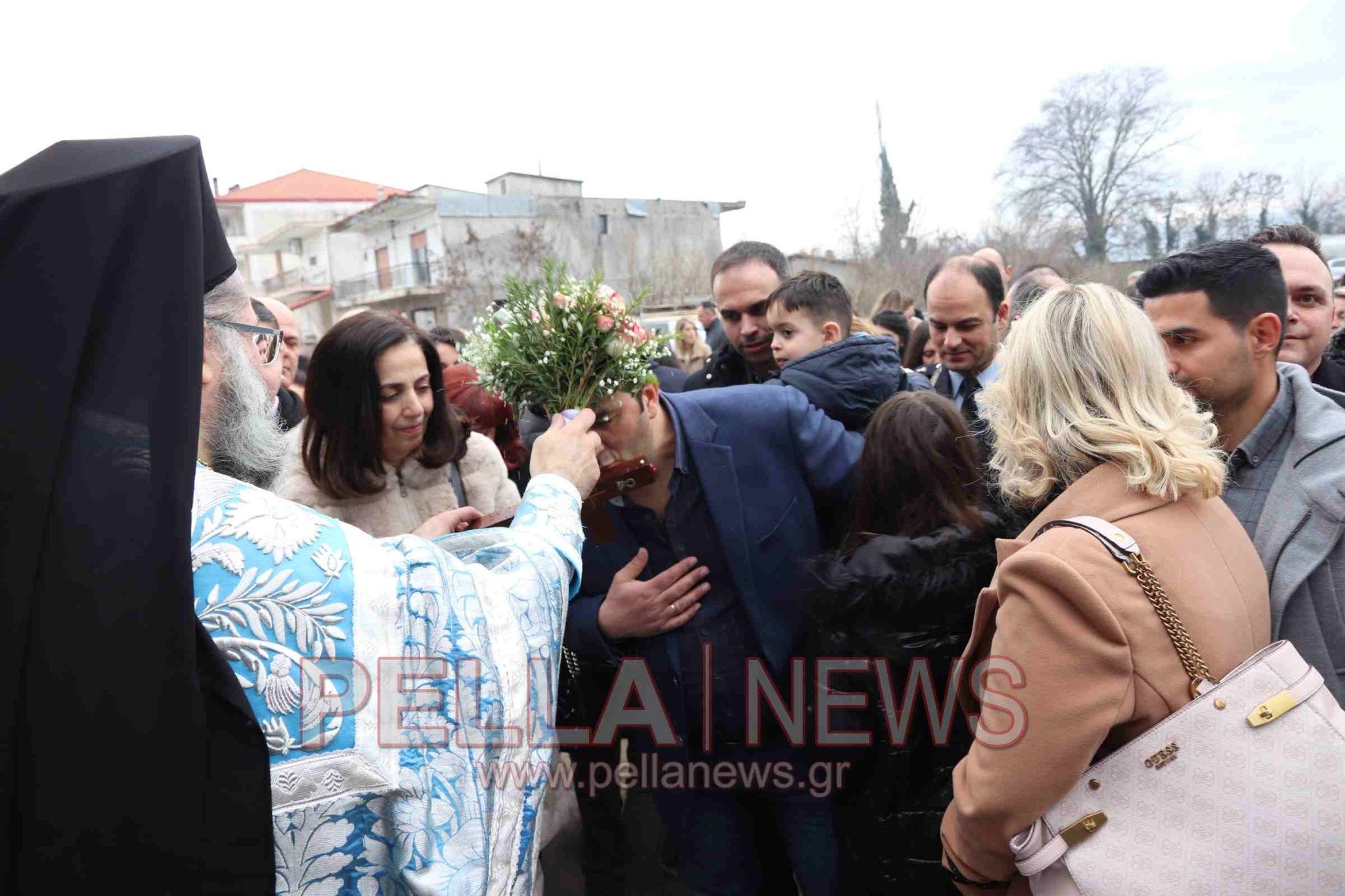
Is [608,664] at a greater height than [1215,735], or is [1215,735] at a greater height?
[1215,735]

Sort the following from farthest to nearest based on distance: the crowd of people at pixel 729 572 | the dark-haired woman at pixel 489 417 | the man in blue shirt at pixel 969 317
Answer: the man in blue shirt at pixel 969 317 < the dark-haired woman at pixel 489 417 < the crowd of people at pixel 729 572

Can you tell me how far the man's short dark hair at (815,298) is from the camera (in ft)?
12.7

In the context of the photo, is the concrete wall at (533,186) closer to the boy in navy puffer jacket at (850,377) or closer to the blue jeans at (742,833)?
the boy in navy puffer jacket at (850,377)

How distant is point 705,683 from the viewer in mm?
2871

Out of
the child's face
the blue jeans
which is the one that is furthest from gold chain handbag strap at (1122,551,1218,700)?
the child's face

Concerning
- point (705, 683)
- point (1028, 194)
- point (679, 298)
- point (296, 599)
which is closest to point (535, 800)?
point (296, 599)

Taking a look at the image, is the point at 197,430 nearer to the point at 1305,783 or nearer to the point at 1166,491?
the point at 1166,491

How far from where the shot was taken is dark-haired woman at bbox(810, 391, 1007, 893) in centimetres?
231

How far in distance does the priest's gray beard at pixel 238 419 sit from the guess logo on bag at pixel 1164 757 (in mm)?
1861

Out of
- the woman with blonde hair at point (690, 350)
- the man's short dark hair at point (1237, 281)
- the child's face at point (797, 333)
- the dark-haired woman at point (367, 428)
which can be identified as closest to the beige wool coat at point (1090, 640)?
the man's short dark hair at point (1237, 281)

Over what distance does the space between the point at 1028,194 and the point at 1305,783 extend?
26738 mm

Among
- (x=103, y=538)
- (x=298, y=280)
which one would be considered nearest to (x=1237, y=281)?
(x=103, y=538)

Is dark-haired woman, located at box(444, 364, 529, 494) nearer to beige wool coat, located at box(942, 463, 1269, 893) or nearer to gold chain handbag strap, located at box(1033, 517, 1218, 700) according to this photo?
beige wool coat, located at box(942, 463, 1269, 893)

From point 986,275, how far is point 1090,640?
3.09 m
